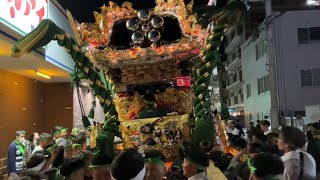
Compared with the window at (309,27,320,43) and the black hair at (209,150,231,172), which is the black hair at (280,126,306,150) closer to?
the black hair at (209,150,231,172)

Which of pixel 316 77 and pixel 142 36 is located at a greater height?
pixel 316 77

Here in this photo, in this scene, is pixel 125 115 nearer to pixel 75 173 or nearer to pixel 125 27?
pixel 125 27

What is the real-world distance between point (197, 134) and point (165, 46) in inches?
59.1

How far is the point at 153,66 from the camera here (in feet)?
19.9

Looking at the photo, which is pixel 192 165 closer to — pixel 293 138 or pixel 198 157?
pixel 198 157

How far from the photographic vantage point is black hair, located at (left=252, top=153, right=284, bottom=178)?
266 cm

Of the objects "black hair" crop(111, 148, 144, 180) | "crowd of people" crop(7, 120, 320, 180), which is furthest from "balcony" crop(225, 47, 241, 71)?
"black hair" crop(111, 148, 144, 180)

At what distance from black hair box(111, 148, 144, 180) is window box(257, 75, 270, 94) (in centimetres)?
2277

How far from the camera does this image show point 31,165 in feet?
11.8

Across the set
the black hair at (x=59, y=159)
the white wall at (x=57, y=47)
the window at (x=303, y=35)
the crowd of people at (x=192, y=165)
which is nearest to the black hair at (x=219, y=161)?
the crowd of people at (x=192, y=165)

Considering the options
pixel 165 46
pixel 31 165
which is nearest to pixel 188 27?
pixel 165 46

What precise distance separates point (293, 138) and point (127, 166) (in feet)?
5.47

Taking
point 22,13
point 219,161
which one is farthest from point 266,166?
point 22,13

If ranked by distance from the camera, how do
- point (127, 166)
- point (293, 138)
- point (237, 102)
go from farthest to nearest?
point (237, 102)
point (293, 138)
point (127, 166)
